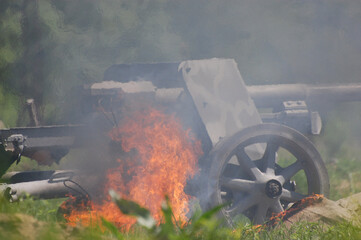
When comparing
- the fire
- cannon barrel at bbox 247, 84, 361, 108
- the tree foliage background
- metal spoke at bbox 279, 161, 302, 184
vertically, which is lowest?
metal spoke at bbox 279, 161, 302, 184

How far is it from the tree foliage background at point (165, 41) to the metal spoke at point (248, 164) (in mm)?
5322

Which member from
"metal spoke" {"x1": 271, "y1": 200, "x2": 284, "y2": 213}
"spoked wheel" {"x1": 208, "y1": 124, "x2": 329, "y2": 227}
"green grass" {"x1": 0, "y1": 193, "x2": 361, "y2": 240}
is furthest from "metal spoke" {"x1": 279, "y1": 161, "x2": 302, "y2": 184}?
"green grass" {"x1": 0, "y1": 193, "x2": 361, "y2": 240}

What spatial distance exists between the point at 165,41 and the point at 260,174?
5.75m

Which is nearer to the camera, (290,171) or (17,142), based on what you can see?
(290,171)

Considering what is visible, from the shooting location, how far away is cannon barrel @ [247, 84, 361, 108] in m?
5.85

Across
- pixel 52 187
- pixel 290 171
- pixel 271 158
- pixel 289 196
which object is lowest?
A: pixel 289 196

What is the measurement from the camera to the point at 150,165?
4.39 metres

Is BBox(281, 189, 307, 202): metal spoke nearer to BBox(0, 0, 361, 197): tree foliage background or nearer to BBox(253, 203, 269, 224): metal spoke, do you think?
BBox(253, 203, 269, 224): metal spoke

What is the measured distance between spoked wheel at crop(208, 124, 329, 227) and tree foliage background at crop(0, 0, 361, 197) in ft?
17.4

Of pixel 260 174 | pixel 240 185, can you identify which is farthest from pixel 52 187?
pixel 260 174

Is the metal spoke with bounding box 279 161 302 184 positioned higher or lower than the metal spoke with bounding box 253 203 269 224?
higher

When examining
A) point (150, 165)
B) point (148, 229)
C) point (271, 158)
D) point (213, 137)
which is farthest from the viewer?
point (213, 137)

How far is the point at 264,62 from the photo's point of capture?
372 inches

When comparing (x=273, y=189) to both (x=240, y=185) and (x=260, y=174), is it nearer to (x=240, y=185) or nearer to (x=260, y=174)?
(x=260, y=174)
